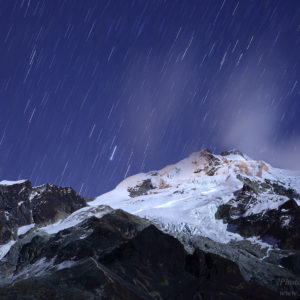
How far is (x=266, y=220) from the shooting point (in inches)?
6191

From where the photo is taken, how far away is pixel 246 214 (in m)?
168

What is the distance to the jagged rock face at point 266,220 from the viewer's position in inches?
5615

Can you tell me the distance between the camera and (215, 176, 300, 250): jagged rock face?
14262 cm

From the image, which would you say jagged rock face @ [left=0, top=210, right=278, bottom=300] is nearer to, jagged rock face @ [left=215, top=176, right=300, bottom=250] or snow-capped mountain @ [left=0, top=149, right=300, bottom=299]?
snow-capped mountain @ [left=0, top=149, right=300, bottom=299]

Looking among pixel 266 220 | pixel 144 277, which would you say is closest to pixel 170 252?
pixel 144 277

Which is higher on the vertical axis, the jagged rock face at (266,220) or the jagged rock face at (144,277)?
the jagged rock face at (144,277)

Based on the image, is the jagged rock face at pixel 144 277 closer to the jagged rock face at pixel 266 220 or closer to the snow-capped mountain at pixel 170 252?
the snow-capped mountain at pixel 170 252

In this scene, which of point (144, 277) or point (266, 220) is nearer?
point (144, 277)

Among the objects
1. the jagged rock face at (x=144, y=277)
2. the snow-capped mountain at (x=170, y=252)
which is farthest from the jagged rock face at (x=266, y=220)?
the jagged rock face at (x=144, y=277)

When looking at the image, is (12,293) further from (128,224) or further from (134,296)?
(128,224)

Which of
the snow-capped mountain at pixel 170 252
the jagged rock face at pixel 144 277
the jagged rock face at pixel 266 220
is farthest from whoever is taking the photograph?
the jagged rock face at pixel 266 220

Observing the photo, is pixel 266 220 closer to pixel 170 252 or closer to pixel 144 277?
pixel 170 252

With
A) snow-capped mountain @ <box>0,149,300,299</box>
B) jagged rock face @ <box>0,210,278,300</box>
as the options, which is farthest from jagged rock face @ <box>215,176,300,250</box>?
jagged rock face @ <box>0,210,278,300</box>

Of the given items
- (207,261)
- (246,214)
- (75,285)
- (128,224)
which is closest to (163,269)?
(207,261)
